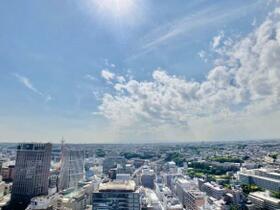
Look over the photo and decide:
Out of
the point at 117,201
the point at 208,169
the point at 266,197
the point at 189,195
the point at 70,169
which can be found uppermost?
the point at 70,169

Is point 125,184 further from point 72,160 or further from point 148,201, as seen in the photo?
point 72,160

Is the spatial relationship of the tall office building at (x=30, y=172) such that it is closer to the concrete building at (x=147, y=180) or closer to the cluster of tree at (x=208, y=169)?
the concrete building at (x=147, y=180)

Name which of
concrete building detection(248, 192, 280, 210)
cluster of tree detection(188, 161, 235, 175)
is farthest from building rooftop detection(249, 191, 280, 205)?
cluster of tree detection(188, 161, 235, 175)

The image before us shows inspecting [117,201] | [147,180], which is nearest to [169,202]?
[117,201]

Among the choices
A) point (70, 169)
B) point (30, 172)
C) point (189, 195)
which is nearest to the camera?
point (189, 195)

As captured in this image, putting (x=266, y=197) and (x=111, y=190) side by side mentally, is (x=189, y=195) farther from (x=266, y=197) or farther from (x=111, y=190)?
(x=111, y=190)

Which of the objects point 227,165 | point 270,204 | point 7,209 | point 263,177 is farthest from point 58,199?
point 227,165
